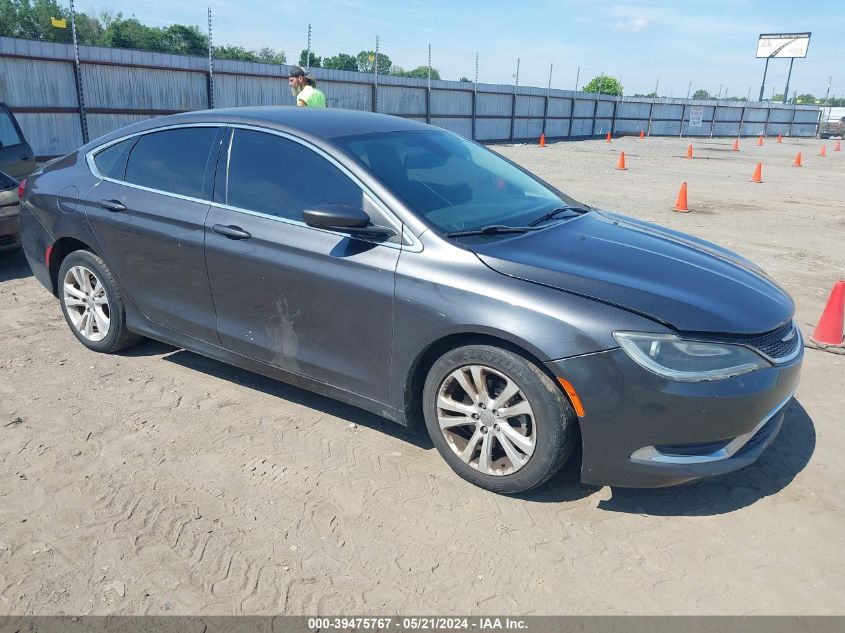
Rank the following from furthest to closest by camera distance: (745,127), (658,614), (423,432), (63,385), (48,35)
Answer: (745,127) < (48,35) < (63,385) < (423,432) < (658,614)

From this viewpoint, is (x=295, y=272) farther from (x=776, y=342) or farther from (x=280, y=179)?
(x=776, y=342)

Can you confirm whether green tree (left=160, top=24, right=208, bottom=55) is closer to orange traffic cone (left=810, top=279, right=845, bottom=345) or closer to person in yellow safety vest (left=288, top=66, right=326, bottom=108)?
person in yellow safety vest (left=288, top=66, right=326, bottom=108)

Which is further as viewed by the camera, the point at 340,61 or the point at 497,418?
the point at 340,61

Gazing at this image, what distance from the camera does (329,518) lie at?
3137mm

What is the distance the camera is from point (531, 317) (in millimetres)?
2986

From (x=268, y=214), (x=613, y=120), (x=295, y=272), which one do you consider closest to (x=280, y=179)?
(x=268, y=214)

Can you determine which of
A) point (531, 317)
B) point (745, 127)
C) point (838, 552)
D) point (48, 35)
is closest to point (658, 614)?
point (838, 552)

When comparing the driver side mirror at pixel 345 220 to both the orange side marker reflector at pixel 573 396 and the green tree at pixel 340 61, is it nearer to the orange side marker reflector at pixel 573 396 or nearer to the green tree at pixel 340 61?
the orange side marker reflector at pixel 573 396

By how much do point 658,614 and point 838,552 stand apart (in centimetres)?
100

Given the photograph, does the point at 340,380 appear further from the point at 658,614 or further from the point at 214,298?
the point at 658,614

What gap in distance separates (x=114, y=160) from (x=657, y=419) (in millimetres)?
3936

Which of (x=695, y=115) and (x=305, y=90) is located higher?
(x=305, y=90)

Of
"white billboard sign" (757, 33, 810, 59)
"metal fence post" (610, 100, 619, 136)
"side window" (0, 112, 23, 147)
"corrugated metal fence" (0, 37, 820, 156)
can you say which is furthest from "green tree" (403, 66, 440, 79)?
"white billboard sign" (757, 33, 810, 59)

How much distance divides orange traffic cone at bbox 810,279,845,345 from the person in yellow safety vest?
5585 millimetres
